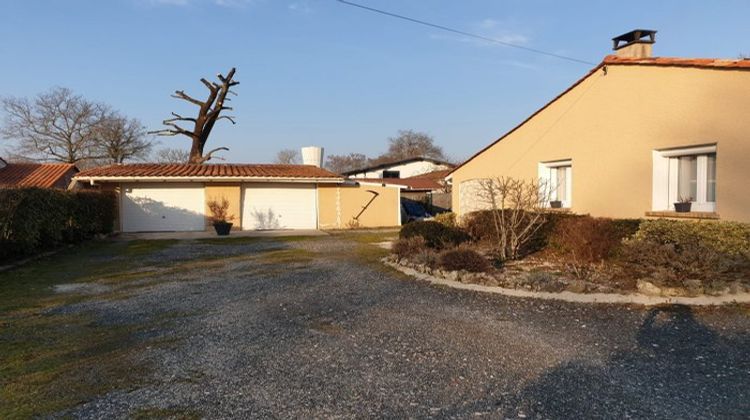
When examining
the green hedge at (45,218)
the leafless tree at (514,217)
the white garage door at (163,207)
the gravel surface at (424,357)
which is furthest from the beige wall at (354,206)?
the gravel surface at (424,357)

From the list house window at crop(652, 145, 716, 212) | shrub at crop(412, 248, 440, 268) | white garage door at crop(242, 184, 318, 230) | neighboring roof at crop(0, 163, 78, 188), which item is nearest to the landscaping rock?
house window at crop(652, 145, 716, 212)

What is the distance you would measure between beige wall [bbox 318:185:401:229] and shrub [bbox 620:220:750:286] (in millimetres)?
16241

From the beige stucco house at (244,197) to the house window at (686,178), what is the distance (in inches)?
606

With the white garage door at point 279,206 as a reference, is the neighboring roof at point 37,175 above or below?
above

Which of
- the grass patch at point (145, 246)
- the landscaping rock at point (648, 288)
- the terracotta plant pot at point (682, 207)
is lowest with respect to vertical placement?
the grass patch at point (145, 246)

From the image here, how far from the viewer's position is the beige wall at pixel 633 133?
8.27 m

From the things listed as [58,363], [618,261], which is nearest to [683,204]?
[618,261]

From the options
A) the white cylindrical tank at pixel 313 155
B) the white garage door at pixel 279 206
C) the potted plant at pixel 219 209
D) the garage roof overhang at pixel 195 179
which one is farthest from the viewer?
the white cylindrical tank at pixel 313 155

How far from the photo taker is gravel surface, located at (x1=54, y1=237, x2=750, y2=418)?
3.59 metres

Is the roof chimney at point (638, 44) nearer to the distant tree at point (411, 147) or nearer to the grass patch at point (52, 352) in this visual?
the grass patch at point (52, 352)

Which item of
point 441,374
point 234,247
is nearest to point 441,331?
point 441,374

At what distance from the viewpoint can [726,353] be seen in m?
4.68

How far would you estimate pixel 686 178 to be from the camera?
9.62 m

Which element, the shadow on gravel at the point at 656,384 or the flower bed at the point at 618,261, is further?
the flower bed at the point at 618,261
